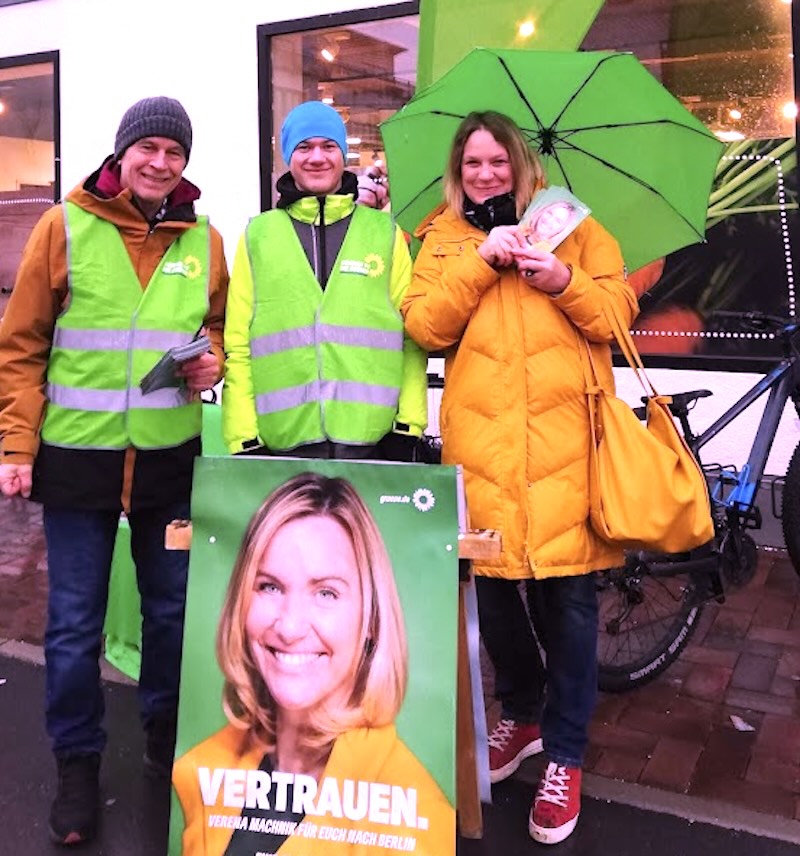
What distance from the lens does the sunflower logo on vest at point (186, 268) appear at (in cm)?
288

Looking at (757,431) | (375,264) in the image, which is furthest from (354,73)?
(375,264)

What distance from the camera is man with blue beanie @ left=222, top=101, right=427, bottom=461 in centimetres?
277

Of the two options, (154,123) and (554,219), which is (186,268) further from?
(554,219)

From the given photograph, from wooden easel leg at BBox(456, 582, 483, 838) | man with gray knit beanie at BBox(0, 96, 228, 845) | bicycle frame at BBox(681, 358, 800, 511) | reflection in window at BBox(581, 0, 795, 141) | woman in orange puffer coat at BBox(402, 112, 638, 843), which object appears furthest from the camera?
reflection in window at BBox(581, 0, 795, 141)

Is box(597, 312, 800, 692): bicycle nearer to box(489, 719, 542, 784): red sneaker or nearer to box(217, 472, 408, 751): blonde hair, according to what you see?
box(489, 719, 542, 784): red sneaker

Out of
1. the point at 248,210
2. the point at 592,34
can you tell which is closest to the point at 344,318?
the point at 592,34

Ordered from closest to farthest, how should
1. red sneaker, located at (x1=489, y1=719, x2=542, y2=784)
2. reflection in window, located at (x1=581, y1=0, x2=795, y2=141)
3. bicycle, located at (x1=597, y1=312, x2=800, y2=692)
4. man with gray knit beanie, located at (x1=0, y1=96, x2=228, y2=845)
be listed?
1. man with gray knit beanie, located at (x1=0, y1=96, x2=228, y2=845)
2. red sneaker, located at (x1=489, y1=719, x2=542, y2=784)
3. bicycle, located at (x1=597, y1=312, x2=800, y2=692)
4. reflection in window, located at (x1=581, y1=0, x2=795, y2=141)

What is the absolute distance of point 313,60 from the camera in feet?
21.4

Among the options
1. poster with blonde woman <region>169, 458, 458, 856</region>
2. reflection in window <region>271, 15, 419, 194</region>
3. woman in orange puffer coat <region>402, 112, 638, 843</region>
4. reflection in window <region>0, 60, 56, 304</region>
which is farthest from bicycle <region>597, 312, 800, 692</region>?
reflection in window <region>0, 60, 56, 304</region>

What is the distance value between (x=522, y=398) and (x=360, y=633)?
761 millimetres

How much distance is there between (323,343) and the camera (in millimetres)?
2766

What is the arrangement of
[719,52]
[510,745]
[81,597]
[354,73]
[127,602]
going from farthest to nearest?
[354,73], [719,52], [127,602], [510,745], [81,597]

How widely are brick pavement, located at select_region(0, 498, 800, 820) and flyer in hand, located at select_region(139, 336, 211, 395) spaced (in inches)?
67.7

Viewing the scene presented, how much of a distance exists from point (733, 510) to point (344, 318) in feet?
5.94
